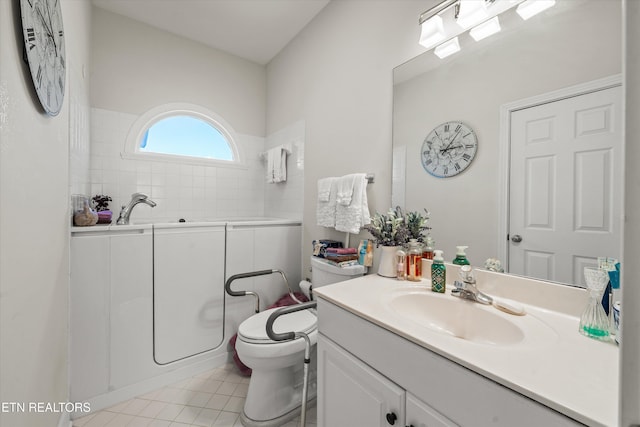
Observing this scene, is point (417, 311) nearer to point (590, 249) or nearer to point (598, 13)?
point (590, 249)

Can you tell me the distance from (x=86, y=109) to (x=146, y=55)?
29.5 inches

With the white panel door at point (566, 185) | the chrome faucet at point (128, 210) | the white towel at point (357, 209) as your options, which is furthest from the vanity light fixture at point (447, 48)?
the chrome faucet at point (128, 210)

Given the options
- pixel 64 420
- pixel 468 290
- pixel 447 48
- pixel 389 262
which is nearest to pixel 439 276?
pixel 468 290

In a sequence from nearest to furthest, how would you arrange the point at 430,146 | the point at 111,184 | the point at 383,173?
the point at 430,146, the point at 383,173, the point at 111,184

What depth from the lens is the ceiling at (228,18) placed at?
77.3 inches

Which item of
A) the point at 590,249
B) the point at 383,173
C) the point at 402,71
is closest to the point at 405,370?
the point at 590,249

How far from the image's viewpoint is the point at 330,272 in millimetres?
1570

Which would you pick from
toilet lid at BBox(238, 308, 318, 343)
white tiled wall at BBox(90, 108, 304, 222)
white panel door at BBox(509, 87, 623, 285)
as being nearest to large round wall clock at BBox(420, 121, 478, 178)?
white panel door at BBox(509, 87, 623, 285)

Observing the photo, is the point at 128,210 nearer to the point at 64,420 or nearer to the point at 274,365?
the point at 64,420

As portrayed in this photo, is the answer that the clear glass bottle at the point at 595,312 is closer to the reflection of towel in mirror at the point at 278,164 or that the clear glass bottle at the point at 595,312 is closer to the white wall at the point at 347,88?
the white wall at the point at 347,88

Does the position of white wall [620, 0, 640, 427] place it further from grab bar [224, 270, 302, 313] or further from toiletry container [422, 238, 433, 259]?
grab bar [224, 270, 302, 313]

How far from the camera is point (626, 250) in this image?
337 mm

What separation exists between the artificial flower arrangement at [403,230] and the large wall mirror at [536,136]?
0.06 meters

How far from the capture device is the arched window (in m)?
2.20
